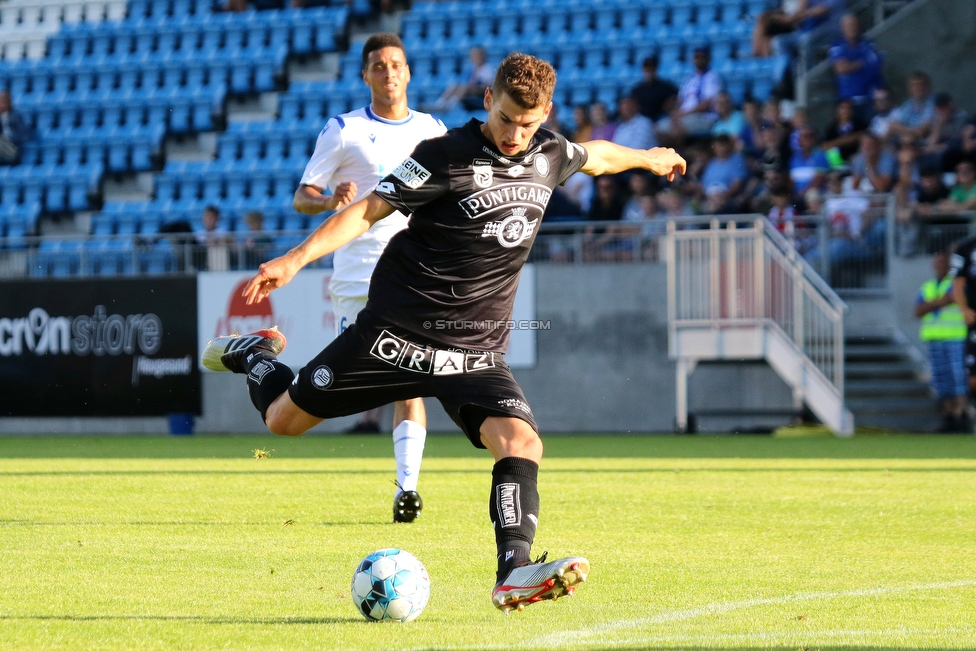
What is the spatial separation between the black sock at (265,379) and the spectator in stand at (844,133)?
12.2 metres

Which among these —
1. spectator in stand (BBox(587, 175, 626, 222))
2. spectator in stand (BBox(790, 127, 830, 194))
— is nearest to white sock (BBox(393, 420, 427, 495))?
spectator in stand (BBox(587, 175, 626, 222))

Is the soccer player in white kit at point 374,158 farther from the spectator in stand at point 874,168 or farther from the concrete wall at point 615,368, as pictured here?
the spectator in stand at point 874,168

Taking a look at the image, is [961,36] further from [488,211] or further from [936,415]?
[488,211]

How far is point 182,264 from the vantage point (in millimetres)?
17531

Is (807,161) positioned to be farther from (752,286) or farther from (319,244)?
(319,244)

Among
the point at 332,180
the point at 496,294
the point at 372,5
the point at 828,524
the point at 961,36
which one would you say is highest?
the point at 372,5

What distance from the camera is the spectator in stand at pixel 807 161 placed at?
16.9 metres

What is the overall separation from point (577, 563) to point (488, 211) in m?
1.45

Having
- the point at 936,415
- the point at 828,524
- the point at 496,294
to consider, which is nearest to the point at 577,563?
the point at 496,294

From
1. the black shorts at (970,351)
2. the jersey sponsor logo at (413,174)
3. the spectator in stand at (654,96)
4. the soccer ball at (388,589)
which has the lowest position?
the soccer ball at (388,589)

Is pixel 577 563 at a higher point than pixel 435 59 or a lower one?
lower

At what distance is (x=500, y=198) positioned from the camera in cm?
520

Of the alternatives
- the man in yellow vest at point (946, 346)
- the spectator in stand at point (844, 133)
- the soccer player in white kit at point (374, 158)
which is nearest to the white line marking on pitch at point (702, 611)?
the soccer player in white kit at point (374, 158)

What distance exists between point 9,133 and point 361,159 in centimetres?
1802
